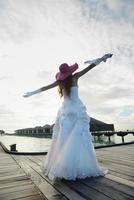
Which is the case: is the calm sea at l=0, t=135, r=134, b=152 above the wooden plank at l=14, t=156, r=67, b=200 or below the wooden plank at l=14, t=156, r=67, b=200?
below

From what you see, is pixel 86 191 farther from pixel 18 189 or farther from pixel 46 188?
pixel 18 189

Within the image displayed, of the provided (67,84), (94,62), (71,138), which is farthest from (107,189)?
(94,62)

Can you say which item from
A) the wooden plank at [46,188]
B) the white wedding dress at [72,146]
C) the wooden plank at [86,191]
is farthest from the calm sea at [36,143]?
the wooden plank at [86,191]

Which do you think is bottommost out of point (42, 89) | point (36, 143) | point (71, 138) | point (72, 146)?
point (36, 143)

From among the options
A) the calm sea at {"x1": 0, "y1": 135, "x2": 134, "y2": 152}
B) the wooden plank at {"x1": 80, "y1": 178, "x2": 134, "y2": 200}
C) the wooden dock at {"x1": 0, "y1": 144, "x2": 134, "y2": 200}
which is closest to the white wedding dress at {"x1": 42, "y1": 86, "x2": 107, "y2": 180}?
the wooden dock at {"x1": 0, "y1": 144, "x2": 134, "y2": 200}

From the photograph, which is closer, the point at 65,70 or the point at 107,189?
the point at 107,189

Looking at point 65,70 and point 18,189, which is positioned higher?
point 65,70

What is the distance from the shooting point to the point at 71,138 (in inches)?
151

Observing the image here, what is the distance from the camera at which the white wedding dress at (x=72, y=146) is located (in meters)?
3.65

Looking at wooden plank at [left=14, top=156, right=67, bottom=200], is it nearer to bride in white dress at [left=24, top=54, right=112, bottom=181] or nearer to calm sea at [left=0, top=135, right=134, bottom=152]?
bride in white dress at [left=24, top=54, right=112, bottom=181]

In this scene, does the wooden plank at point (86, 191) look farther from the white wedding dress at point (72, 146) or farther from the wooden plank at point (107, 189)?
the white wedding dress at point (72, 146)

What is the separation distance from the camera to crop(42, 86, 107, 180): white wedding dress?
365 centimetres

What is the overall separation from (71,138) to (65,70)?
1.34 meters

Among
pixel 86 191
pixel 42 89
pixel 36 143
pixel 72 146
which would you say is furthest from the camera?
pixel 36 143
